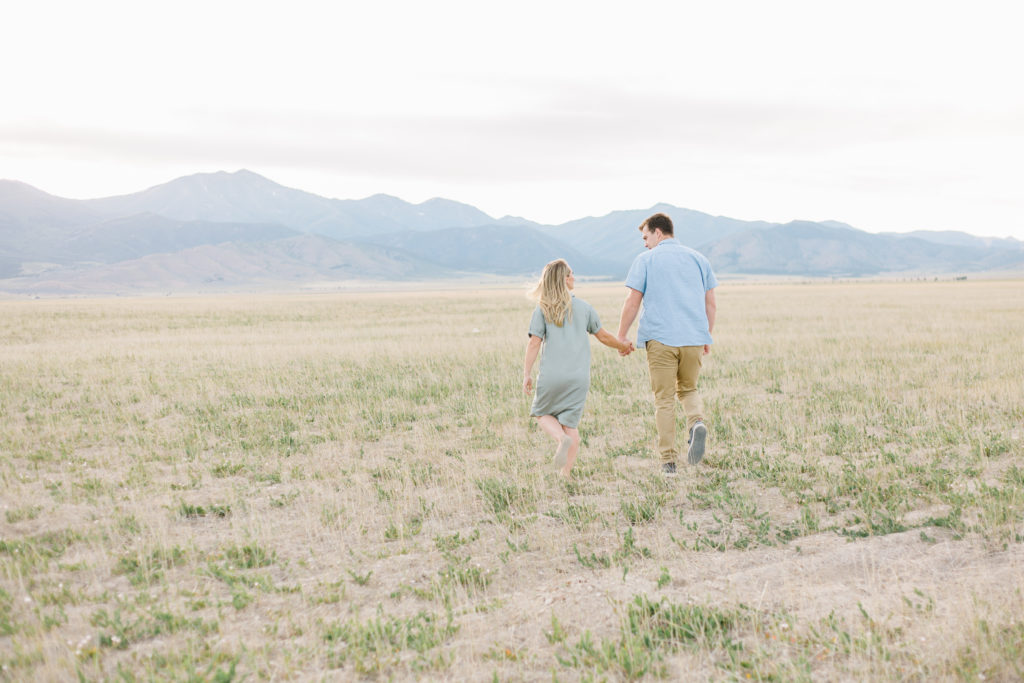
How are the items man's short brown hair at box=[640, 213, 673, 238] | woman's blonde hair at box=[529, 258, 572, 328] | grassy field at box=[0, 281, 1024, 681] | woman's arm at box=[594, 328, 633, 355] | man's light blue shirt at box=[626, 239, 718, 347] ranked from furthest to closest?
man's short brown hair at box=[640, 213, 673, 238] → man's light blue shirt at box=[626, 239, 718, 347] → woman's arm at box=[594, 328, 633, 355] → woman's blonde hair at box=[529, 258, 572, 328] → grassy field at box=[0, 281, 1024, 681]

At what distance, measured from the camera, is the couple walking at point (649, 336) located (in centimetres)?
699

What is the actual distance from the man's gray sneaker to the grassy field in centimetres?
20

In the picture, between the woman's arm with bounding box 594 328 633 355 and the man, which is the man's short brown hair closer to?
the man

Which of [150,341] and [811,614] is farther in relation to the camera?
[150,341]

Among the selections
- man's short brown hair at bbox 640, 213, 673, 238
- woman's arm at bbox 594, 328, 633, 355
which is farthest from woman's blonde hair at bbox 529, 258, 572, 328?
man's short brown hair at bbox 640, 213, 673, 238

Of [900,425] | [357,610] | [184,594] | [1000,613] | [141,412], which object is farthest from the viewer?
[141,412]

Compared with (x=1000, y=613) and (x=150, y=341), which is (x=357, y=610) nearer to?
(x=1000, y=613)

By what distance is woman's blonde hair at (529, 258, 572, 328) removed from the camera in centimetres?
688

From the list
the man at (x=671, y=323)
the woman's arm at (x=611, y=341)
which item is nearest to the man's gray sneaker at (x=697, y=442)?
the man at (x=671, y=323)

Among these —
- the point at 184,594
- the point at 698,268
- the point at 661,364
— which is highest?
the point at 698,268

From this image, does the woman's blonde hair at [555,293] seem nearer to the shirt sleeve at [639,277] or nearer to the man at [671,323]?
the man at [671,323]

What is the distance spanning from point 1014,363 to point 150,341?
25959mm

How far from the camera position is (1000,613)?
387 centimetres

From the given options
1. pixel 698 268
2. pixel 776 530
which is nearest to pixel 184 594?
pixel 776 530
